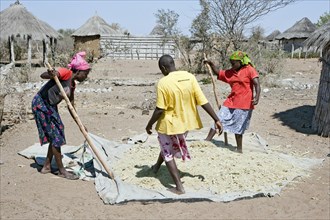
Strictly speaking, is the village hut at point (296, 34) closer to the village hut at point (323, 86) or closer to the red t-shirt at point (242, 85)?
the village hut at point (323, 86)

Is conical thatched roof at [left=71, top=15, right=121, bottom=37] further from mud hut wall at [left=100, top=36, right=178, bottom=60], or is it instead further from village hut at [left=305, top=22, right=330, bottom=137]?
village hut at [left=305, top=22, right=330, bottom=137]

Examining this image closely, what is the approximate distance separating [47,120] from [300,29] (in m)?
31.1

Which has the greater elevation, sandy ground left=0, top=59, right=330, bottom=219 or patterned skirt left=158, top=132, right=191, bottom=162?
patterned skirt left=158, top=132, right=191, bottom=162

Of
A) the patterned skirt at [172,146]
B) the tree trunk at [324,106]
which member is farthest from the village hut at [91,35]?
the patterned skirt at [172,146]

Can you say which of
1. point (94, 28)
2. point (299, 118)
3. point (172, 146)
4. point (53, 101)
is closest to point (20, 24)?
point (94, 28)

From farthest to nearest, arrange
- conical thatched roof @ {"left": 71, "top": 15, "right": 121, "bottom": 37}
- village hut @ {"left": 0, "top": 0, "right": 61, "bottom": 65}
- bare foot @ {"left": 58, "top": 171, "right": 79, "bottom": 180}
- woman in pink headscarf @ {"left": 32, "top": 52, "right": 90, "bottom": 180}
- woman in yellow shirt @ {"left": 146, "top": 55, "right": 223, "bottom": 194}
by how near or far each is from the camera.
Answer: conical thatched roof @ {"left": 71, "top": 15, "right": 121, "bottom": 37} < village hut @ {"left": 0, "top": 0, "right": 61, "bottom": 65} < bare foot @ {"left": 58, "top": 171, "right": 79, "bottom": 180} < woman in pink headscarf @ {"left": 32, "top": 52, "right": 90, "bottom": 180} < woman in yellow shirt @ {"left": 146, "top": 55, "right": 223, "bottom": 194}

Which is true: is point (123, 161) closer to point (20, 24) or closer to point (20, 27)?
point (20, 27)

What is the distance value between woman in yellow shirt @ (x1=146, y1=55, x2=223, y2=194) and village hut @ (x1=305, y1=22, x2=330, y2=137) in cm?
363

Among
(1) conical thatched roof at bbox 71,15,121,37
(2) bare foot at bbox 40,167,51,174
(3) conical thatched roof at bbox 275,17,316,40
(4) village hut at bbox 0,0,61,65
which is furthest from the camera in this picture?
(3) conical thatched roof at bbox 275,17,316,40

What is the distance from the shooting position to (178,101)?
12.7 feet

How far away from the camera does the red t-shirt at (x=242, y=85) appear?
5.23m

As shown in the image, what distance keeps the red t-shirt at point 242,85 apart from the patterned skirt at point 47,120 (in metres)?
2.28

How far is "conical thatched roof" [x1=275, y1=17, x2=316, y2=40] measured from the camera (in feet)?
Answer: 104

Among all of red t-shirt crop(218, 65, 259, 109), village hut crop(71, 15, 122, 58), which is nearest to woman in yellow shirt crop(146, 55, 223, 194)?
red t-shirt crop(218, 65, 259, 109)
